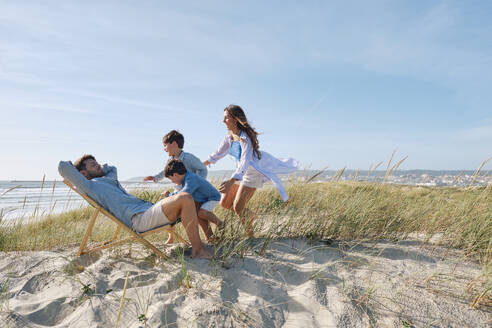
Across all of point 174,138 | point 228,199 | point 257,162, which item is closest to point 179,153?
point 174,138

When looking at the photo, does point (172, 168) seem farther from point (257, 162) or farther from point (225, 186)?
point (257, 162)

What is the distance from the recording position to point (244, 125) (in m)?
3.62

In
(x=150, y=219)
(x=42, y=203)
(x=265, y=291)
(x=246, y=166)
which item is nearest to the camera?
(x=265, y=291)

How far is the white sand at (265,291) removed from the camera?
203cm

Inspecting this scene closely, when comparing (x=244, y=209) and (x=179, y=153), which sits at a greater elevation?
(x=179, y=153)

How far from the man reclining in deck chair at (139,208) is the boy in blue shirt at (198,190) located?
0.33 m

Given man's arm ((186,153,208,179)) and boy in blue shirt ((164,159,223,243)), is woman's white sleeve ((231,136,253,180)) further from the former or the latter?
man's arm ((186,153,208,179))

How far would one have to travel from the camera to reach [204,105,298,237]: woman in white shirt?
11.5 feet

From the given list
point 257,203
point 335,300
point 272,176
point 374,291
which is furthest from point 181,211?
point 257,203

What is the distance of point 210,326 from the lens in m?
1.95

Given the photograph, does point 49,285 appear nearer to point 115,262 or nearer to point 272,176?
point 115,262

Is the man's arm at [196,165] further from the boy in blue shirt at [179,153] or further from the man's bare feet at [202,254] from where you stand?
the man's bare feet at [202,254]

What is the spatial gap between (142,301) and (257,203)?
292 centimetres

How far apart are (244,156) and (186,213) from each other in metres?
1.04
